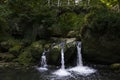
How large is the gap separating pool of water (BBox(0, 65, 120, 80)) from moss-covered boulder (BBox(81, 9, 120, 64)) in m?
1.24

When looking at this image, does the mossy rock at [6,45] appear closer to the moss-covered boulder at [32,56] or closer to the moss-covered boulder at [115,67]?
the moss-covered boulder at [32,56]

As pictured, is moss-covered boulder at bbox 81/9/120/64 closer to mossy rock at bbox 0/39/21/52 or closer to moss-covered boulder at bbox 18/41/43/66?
moss-covered boulder at bbox 18/41/43/66

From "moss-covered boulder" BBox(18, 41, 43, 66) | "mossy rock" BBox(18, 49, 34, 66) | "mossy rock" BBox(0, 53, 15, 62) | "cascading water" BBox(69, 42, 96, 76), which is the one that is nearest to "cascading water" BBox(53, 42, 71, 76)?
"cascading water" BBox(69, 42, 96, 76)

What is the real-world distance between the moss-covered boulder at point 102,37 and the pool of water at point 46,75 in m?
1.24

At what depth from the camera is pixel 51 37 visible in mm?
29078

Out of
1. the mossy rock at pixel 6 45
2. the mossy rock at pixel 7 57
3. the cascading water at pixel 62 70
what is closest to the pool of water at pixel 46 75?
the cascading water at pixel 62 70

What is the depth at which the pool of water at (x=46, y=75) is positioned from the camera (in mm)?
19259

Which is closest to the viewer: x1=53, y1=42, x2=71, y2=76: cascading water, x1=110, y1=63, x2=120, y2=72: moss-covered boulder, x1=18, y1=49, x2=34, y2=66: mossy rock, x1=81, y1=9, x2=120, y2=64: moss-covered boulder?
x1=53, y1=42, x2=71, y2=76: cascading water

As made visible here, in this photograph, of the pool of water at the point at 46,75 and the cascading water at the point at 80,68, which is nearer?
the pool of water at the point at 46,75

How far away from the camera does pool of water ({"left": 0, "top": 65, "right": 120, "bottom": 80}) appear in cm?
1926

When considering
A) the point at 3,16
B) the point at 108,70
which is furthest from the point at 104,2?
the point at 108,70

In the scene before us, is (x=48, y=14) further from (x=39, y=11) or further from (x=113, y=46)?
(x=113, y=46)

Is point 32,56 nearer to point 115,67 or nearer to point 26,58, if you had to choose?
point 26,58

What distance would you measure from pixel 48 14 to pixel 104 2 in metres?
12.4
